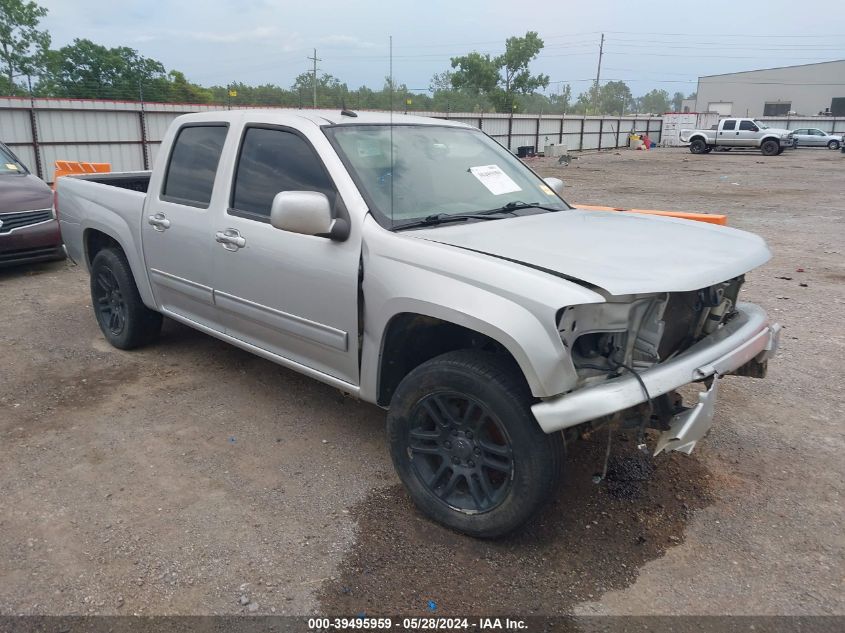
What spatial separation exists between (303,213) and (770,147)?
3653cm

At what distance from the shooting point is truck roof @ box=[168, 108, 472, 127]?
380cm

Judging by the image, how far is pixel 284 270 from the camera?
359 centimetres

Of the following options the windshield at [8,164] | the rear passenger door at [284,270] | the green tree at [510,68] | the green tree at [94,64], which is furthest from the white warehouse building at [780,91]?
the rear passenger door at [284,270]

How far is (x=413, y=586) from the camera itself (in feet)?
8.89

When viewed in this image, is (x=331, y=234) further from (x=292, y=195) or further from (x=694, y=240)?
(x=694, y=240)

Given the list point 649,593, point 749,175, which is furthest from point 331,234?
point 749,175

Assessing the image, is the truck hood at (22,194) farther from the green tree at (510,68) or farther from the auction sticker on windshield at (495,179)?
the green tree at (510,68)

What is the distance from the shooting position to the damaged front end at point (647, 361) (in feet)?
8.25

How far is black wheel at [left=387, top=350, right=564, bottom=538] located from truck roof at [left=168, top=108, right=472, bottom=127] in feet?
5.46

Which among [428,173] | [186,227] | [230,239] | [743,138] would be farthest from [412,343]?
[743,138]

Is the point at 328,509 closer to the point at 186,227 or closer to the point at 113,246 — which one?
the point at 186,227

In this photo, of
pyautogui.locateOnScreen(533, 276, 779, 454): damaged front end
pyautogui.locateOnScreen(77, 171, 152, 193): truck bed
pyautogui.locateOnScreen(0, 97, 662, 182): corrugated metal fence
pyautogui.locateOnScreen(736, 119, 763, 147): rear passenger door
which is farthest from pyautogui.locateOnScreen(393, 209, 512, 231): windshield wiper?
pyautogui.locateOnScreen(736, 119, 763, 147): rear passenger door

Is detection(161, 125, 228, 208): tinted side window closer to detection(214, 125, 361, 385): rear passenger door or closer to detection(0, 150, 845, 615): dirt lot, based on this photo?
detection(214, 125, 361, 385): rear passenger door

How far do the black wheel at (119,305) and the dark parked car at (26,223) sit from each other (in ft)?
10.2
